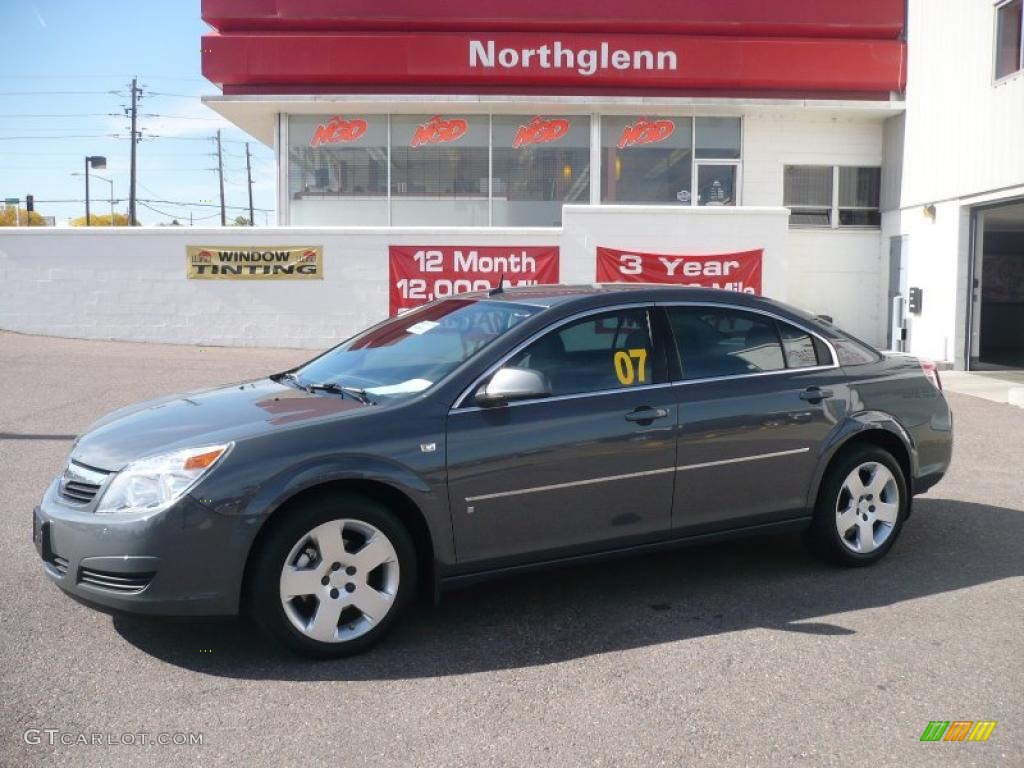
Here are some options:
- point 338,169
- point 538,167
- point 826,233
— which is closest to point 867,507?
point 538,167

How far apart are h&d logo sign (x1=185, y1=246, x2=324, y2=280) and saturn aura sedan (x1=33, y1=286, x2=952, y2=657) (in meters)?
12.7

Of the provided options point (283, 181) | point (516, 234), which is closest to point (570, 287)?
point (516, 234)

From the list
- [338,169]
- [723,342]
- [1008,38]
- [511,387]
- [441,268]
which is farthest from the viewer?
[338,169]

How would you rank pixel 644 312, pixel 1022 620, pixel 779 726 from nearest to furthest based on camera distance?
pixel 779 726
pixel 1022 620
pixel 644 312

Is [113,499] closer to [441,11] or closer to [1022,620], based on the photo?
[1022,620]

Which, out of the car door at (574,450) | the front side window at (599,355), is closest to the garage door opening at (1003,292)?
the front side window at (599,355)

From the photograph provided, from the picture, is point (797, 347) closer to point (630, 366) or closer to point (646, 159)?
point (630, 366)

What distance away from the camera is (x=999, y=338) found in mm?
25469

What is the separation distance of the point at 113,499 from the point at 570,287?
2.64 m

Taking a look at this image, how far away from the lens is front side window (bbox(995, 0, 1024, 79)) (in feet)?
51.4

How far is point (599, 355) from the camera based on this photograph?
5074mm

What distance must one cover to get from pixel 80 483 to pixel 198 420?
557 mm

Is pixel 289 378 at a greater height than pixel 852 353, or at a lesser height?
lesser

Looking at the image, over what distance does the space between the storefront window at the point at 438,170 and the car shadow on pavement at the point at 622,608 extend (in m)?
15.6
